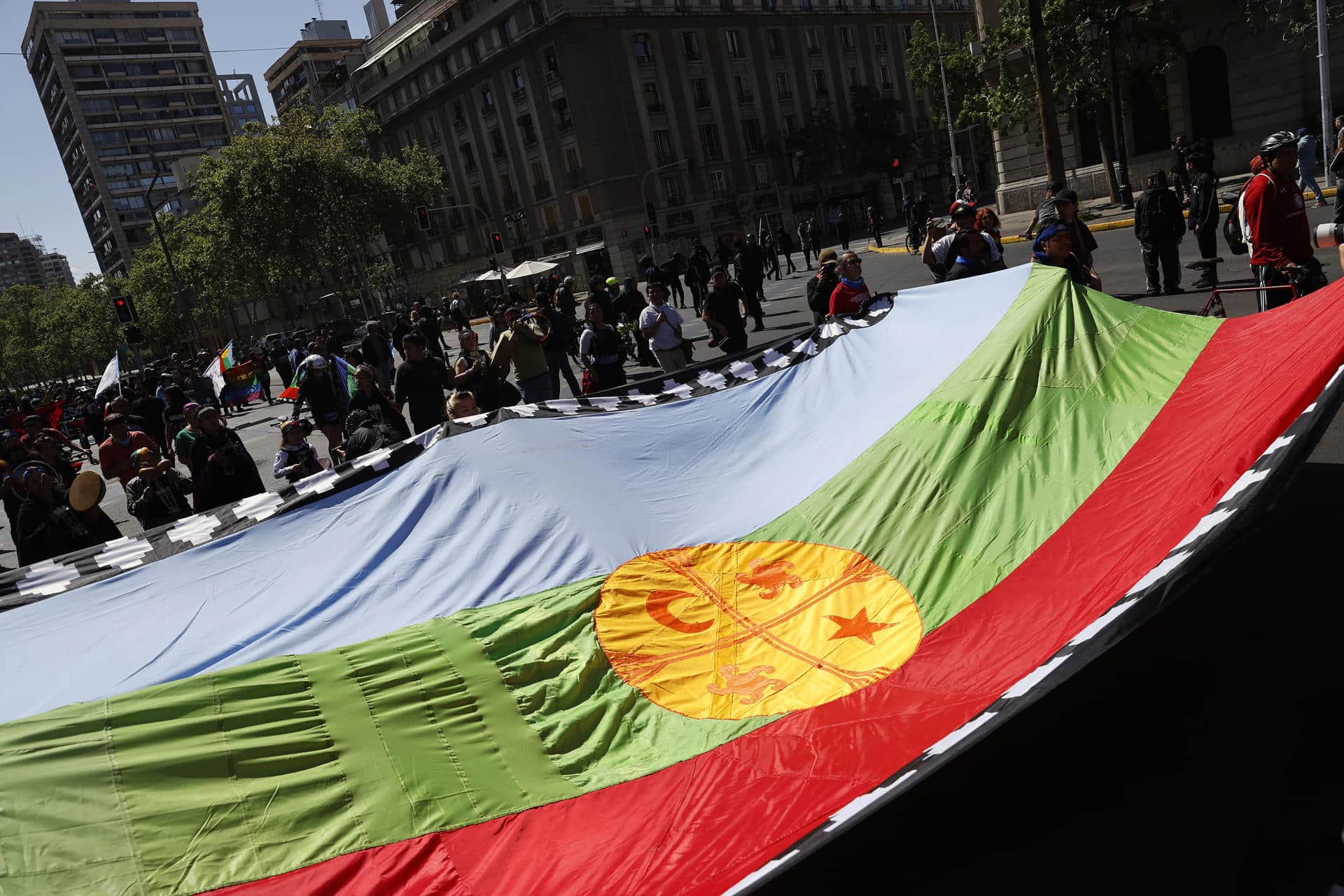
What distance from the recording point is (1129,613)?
299 cm

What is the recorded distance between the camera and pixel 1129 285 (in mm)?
14180

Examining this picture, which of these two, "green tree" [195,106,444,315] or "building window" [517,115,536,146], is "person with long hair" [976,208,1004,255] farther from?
"building window" [517,115,536,146]

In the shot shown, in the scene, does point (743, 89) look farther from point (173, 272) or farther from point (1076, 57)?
point (1076, 57)

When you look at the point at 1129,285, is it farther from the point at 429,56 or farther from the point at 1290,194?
the point at 429,56

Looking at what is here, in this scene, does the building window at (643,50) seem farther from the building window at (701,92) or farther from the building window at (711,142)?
the building window at (711,142)

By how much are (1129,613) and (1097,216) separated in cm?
2569

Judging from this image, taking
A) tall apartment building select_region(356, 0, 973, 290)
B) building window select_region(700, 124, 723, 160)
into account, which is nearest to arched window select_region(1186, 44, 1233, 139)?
tall apartment building select_region(356, 0, 973, 290)

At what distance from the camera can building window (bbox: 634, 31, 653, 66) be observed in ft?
191

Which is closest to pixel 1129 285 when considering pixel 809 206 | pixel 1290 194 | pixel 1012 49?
pixel 1290 194

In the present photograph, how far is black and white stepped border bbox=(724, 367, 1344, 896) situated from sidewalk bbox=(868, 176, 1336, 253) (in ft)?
54.6

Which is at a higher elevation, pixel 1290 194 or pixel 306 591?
pixel 1290 194

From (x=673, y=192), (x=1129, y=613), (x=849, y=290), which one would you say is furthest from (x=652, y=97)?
(x=1129, y=613)

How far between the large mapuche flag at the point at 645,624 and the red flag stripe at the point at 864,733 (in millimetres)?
14

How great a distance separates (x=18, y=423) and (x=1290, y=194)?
25.4 meters
